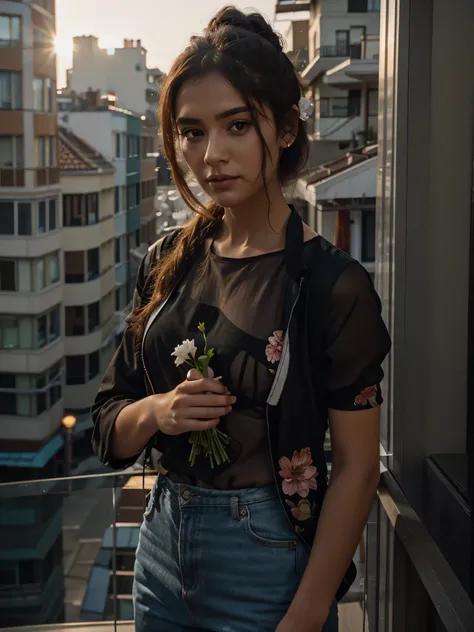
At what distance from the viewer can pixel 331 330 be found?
0.87m

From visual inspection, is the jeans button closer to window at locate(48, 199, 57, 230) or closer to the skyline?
the skyline

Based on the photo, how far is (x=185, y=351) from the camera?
90 cm

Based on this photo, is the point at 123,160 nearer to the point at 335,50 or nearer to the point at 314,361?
the point at 335,50

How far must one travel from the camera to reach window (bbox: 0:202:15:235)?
8219 millimetres

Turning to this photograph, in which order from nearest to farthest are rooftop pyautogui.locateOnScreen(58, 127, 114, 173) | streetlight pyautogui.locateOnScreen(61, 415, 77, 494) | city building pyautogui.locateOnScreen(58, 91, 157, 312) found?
city building pyautogui.locateOnScreen(58, 91, 157, 312) → rooftop pyautogui.locateOnScreen(58, 127, 114, 173) → streetlight pyautogui.locateOnScreen(61, 415, 77, 494)

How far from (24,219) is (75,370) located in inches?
63.6

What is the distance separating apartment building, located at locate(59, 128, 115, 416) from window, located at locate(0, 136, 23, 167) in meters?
0.47

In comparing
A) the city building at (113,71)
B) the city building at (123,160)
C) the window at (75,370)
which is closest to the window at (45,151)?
the city building at (123,160)

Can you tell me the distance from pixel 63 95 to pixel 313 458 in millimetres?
8871

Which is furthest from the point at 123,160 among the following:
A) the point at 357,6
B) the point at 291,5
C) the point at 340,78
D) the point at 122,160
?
the point at 340,78

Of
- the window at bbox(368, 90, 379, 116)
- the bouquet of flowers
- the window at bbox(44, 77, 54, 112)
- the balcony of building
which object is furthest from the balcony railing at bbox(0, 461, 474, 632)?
the window at bbox(44, 77, 54, 112)

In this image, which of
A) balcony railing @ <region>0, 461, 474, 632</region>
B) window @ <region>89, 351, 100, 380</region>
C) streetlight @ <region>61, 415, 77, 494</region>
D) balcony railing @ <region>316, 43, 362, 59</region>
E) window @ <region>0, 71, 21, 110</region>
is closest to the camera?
balcony railing @ <region>0, 461, 474, 632</region>

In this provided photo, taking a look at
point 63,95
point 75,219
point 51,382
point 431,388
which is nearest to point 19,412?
point 51,382

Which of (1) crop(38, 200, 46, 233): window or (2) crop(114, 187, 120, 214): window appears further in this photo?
(2) crop(114, 187, 120, 214): window
